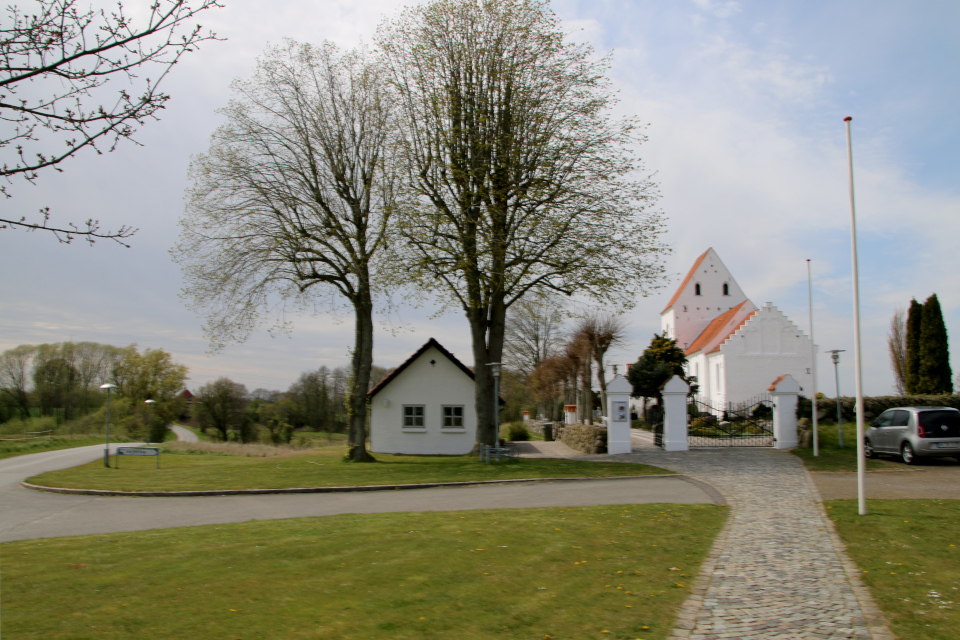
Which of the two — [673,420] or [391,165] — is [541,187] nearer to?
[391,165]

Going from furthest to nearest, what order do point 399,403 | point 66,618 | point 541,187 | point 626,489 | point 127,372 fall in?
point 127,372 → point 399,403 → point 541,187 → point 626,489 → point 66,618

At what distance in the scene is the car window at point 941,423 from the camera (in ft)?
63.0

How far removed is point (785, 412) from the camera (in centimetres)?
2506

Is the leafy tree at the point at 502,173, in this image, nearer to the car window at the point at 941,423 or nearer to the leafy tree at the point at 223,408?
the car window at the point at 941,423

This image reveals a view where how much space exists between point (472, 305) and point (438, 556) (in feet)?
50.6

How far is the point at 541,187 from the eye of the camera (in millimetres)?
22000

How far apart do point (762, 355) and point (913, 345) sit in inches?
351

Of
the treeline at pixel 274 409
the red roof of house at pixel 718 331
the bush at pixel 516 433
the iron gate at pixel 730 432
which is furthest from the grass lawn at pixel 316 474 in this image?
the red roof of house at pixel 718 331

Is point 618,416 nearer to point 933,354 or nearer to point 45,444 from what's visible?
point 933,354

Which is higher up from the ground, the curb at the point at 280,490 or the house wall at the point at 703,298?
the house wall at the point at 703,298

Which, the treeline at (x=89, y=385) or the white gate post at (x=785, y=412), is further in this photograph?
the treeline at (x=89, y=385)

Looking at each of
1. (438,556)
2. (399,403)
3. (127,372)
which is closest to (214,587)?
(438,556)

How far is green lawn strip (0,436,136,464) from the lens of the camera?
33156mm

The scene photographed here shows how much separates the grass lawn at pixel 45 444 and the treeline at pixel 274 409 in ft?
26.3
